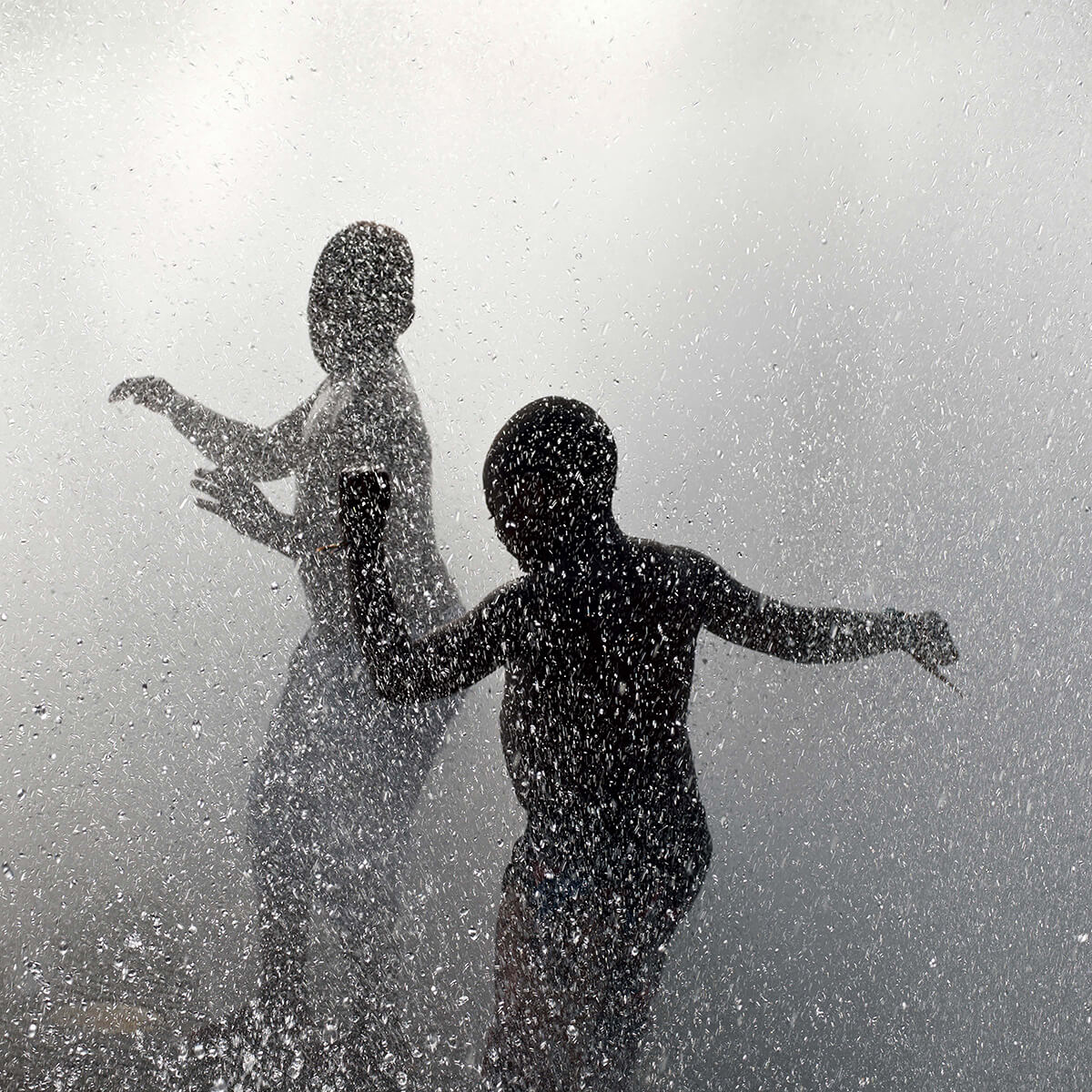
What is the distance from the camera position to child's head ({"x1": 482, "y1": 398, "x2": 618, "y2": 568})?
4.45 ft

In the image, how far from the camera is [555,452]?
4.44 feet

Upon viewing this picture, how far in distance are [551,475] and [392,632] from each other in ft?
0.99

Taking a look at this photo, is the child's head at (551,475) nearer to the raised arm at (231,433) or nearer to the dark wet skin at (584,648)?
the dark wet skin at (584,648)

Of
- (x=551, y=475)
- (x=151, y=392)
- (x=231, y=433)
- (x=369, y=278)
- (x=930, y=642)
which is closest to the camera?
(x=551, y=475)

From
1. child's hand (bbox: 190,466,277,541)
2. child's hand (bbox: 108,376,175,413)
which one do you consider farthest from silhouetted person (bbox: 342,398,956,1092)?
child's hand (bbox: 108,376,175,413)

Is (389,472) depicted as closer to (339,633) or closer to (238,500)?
(339,633)

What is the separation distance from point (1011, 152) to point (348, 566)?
2.92m

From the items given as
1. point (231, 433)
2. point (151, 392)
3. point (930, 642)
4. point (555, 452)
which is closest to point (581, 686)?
point (555, 452)

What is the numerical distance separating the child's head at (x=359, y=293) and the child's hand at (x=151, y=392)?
19.1 inches

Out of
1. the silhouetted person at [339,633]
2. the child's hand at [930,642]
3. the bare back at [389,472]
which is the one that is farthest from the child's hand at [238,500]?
the child's hand at [930,642]

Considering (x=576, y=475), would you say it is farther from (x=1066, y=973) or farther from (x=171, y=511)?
→ (x=1066, y=973)

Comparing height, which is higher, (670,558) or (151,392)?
(151,392)

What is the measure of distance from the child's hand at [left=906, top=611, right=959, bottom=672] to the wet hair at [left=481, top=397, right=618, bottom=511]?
55 cm

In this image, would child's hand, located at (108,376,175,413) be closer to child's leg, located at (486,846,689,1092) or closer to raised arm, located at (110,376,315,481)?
raised arm, located at (110,376,315,481)
